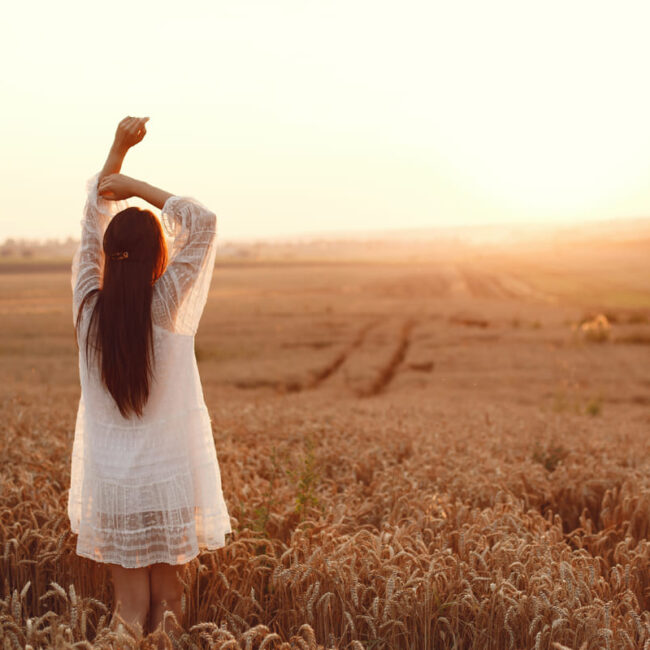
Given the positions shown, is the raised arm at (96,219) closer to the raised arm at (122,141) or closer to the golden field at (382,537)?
the raised arm at (122,141)

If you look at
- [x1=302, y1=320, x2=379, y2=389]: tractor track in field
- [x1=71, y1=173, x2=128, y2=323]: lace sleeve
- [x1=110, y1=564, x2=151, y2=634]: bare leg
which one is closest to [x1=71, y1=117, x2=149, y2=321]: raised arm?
[x1=71, y1=173, x2=128, y2=323]: lace sleeve

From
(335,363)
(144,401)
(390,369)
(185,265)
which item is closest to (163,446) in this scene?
(144,401)

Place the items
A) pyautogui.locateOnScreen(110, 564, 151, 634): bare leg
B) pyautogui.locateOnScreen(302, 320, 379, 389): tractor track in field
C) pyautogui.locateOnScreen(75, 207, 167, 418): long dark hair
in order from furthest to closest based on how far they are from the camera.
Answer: pyautogui.locateOnScreen(302, 320, 379, 389): tractor track in field < pyautogui.locateOnScreen(110, 564, 151, 634): bare leg < pyautogui.locateOnScreen(75, 207, 167, 418): long dark hair

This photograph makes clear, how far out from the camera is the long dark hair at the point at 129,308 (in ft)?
10.2

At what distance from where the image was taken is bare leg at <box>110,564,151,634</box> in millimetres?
3281

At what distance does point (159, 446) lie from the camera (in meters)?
3.22

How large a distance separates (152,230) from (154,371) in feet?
2.31

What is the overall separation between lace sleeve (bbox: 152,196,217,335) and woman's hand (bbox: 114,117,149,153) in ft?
1.57

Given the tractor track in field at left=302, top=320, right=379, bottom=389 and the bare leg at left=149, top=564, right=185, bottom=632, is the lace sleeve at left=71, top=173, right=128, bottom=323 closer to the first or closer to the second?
the bare leg at left=149, top=564, right=185, bottom=632

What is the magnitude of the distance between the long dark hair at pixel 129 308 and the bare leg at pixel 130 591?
0.84m

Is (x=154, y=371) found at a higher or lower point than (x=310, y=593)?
higher

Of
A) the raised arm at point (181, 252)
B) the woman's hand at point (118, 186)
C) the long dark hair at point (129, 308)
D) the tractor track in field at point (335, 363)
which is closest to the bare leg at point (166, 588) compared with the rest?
the long dark hair at point (129, 308)

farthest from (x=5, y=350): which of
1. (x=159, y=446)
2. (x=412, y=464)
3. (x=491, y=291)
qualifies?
(x=491, y=291)

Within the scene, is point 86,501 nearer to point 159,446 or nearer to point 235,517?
point 159,446
